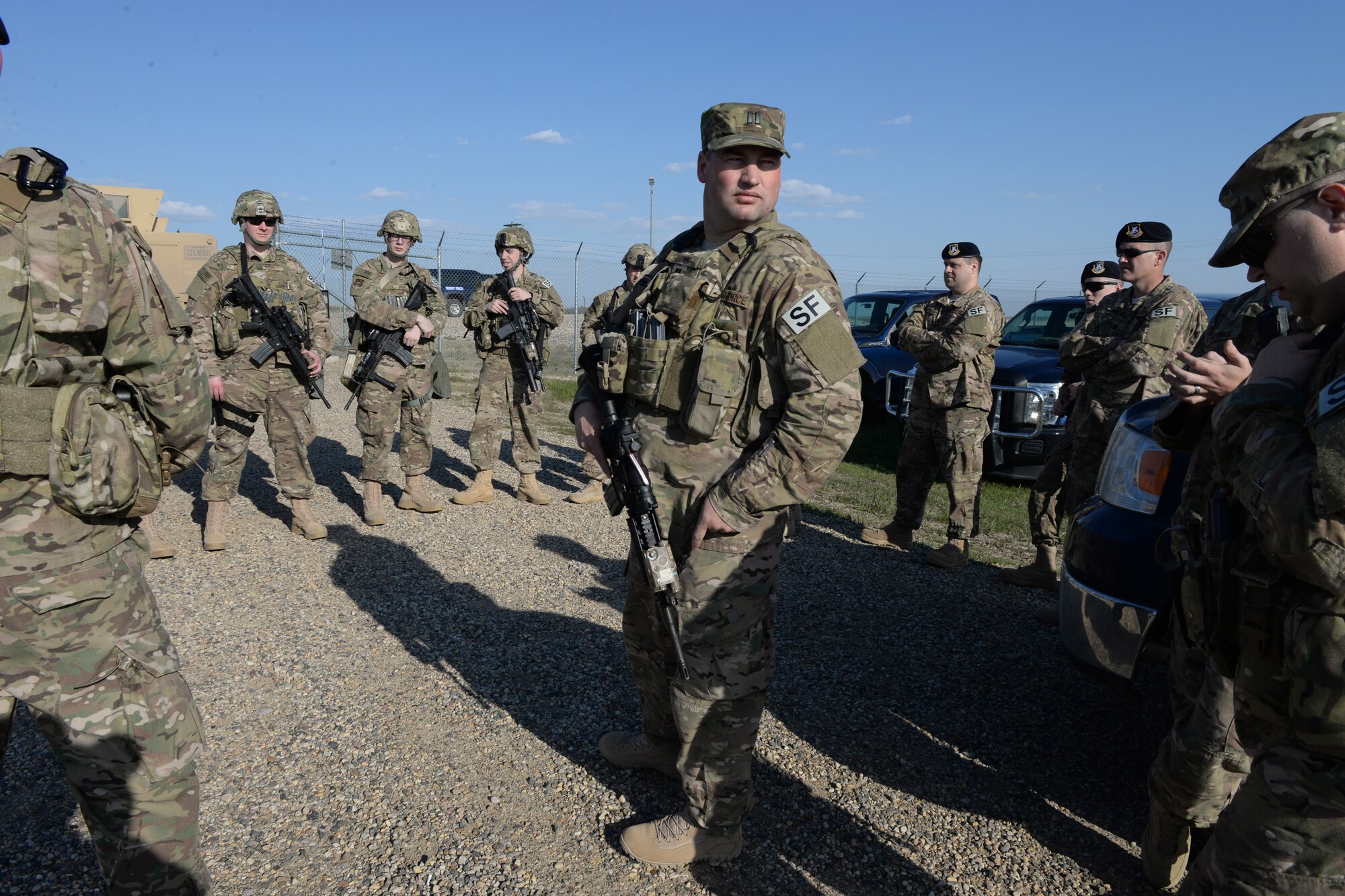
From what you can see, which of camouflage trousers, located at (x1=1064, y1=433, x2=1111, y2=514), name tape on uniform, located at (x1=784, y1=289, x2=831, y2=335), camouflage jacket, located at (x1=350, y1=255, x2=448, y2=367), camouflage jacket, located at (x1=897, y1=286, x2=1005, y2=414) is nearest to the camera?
name tape on uniform, located at (x1=784, y1=289, x2=831, y2=335)

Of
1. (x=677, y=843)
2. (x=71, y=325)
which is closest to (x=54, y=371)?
(x=71, y=325)

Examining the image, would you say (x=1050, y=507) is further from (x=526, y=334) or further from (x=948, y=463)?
(x=526, y=334)

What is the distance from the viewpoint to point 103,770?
1.99m

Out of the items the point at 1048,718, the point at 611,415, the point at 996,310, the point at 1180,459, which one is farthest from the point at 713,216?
the point at 996,310

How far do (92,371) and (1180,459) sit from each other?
333 cm

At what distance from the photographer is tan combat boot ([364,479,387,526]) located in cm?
640

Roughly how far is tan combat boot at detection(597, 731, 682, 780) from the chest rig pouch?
130cm

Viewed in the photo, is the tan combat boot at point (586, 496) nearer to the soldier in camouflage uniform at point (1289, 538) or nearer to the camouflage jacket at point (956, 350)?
the camouflage jacket at point (956, 350)

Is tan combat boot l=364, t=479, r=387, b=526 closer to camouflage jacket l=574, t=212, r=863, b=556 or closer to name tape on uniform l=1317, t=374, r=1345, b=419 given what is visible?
camouflage jacket l=574, t=212, r=863, b=556

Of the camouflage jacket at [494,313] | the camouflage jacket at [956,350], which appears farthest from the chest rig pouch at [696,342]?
the camouflage jacket at [494,313]

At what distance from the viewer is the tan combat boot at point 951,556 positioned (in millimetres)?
5754

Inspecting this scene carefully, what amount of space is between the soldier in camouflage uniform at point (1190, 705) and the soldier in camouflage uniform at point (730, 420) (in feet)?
2.92

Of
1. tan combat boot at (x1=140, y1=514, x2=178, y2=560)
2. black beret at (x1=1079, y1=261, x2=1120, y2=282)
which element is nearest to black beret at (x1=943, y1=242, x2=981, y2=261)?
black beret at (x1=1079, y1=261, x2=1120, y2=282)

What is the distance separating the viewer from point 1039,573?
5371mm
